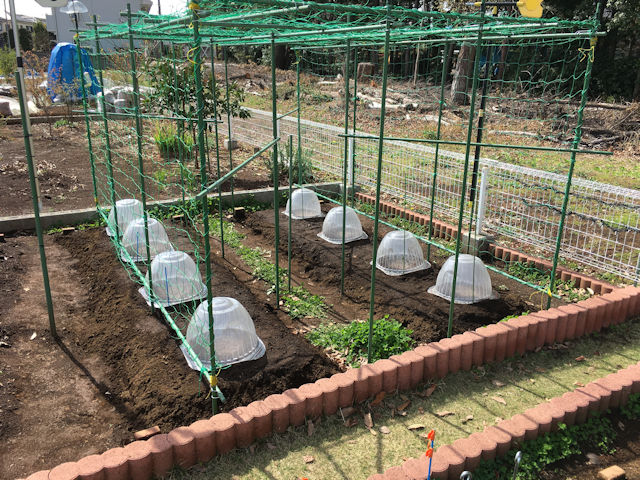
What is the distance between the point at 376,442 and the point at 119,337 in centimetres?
263

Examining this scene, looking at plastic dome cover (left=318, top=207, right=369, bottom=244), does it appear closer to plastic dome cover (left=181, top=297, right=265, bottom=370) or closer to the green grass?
plastic dome cover (left=181, top=297, right=265, bottom=370)

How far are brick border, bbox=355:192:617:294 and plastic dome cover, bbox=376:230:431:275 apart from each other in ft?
3.79

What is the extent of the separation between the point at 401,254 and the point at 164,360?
295 centimetres

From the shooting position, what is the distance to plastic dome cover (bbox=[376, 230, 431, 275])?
5.89 m

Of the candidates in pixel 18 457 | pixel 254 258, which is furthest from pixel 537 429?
pixel 254 258

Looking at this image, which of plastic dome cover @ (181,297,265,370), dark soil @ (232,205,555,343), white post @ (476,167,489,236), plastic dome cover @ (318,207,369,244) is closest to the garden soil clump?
plastic dome cover @ (181,297,265,370)

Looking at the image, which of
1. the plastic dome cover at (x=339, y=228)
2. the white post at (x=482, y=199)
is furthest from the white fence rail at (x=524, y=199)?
the plastic dome cover at (x=339, y=228)

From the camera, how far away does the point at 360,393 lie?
3.65 m

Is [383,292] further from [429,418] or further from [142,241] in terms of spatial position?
[142,241]

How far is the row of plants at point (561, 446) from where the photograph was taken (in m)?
3.11

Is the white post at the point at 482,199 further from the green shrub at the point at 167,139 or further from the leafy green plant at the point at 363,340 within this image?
the green shrub at the point at 167,139

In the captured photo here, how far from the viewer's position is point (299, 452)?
3209 millimetres

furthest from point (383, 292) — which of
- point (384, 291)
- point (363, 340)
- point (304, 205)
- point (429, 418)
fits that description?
point (304, 205)

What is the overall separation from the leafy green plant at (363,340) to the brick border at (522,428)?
3.75 feet
